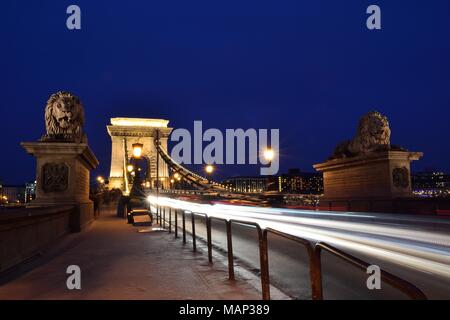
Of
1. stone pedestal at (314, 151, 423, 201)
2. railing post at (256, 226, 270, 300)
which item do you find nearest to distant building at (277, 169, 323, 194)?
stone pedestal at (314, 151, 423, 201)

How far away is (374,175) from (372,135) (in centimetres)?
193

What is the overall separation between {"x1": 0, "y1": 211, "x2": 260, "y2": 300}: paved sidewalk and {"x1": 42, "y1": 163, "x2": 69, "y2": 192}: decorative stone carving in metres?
2.84

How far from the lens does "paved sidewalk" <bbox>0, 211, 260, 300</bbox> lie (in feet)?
18.5

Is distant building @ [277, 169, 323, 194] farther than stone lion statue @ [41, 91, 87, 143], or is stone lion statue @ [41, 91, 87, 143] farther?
distant building @ [277, 169, 323, 194]

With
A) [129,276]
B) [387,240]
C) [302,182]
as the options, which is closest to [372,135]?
[387,240]

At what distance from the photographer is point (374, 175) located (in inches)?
765

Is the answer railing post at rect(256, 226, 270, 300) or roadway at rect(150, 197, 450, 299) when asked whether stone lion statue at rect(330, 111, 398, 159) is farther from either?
railing post at rect(256, 226, 270, 300)

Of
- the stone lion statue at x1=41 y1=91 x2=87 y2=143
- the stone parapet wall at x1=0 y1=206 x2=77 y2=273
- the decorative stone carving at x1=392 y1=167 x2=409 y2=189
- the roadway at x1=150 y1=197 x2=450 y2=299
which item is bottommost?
the roadway at x1=150 y1=197 x2=450 y2=299

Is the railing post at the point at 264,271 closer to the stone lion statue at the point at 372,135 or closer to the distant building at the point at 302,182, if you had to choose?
the stone lion statue at the point at 372,135

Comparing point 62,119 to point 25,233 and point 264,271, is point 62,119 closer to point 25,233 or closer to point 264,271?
point 25,233

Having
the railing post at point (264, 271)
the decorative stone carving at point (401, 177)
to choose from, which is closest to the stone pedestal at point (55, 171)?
the railing post at point (264, 271)

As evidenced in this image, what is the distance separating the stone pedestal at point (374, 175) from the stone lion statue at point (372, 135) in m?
0.55
